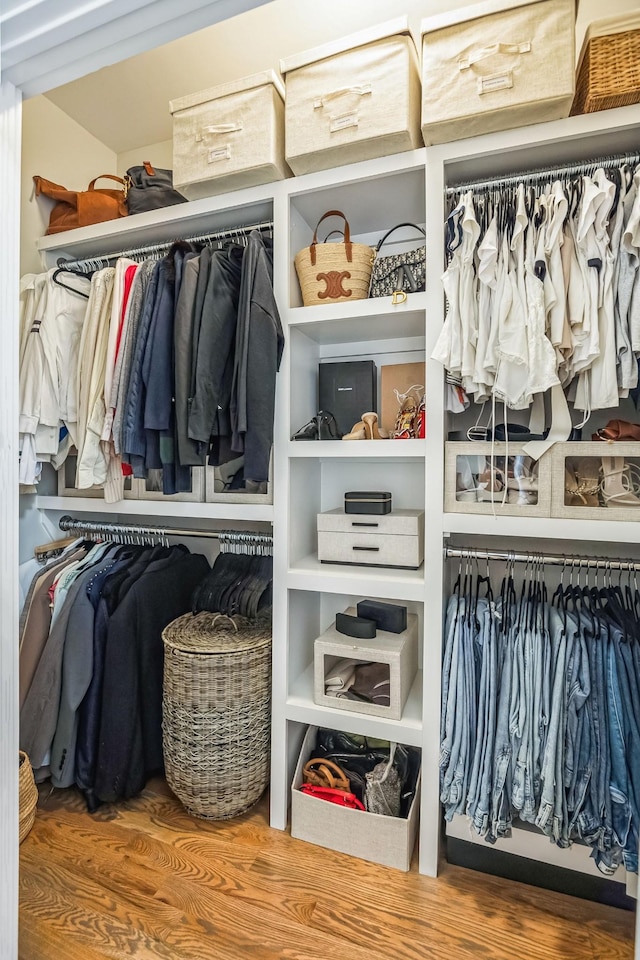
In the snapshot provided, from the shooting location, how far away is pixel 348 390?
2.00 m

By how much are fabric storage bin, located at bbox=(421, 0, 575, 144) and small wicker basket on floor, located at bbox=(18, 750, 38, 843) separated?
7.80 feet

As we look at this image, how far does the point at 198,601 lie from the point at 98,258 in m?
1.51

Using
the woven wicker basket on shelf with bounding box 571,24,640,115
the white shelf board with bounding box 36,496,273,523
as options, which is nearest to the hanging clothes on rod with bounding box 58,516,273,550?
the white shelf board with bounding box 36,496,273,523

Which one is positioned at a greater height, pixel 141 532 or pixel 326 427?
pixel 326 427

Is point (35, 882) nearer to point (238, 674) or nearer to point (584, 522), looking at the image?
point (238, 674)

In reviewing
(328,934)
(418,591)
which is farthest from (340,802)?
(418,591)

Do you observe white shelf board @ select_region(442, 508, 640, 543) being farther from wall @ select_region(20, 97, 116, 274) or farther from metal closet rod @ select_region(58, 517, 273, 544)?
wall @ select_region(20, 97, 116, 274)

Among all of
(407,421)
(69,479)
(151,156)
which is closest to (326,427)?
(407,421)

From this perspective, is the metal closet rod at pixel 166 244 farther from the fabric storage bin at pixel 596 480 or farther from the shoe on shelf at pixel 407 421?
the fabric storage bin at pixel 596 480

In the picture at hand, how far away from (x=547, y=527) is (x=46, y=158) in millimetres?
2583

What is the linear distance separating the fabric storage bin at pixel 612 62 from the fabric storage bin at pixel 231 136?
0.93 metres

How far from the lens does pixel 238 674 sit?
1761 millimetres

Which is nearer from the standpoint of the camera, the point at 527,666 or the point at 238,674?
the point at 527,666

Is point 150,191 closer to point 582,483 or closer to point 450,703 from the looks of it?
point 582,483
